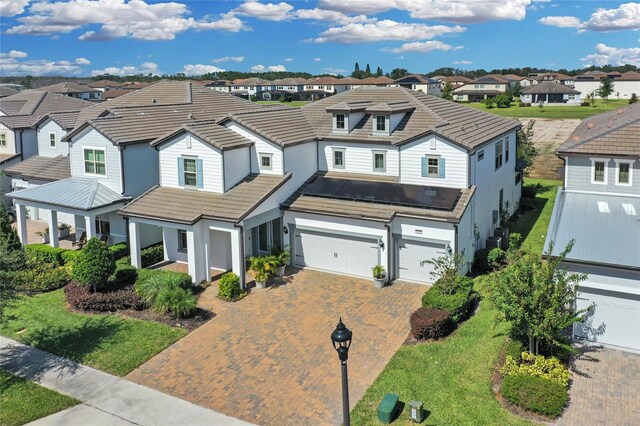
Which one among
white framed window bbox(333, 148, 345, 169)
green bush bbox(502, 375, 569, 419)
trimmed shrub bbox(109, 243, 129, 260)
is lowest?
green bush bbox(502, 375, 569, 419)

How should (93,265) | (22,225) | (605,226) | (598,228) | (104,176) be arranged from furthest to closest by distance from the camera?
(22,225), (104,176), (93,265), (605,226), (598,228)

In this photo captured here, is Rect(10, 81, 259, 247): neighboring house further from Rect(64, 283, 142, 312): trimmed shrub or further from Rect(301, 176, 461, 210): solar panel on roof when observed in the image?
Rect(301, 176, 461, 210): solar panel on roof

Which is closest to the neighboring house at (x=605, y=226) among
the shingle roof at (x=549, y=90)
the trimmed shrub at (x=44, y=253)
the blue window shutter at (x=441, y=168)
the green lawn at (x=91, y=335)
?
the blue window shutter at (x=441, y=168)

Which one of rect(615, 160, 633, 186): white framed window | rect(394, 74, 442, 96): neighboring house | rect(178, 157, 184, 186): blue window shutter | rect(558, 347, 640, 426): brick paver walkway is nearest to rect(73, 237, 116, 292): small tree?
rect(178, 157, 184, 186): blue window shutter

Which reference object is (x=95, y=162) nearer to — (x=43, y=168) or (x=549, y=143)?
(x=43, y=168)

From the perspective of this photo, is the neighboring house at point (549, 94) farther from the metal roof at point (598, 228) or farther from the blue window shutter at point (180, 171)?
the blue window shutter at point (180, 171)

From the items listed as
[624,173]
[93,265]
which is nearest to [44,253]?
[93,265]
